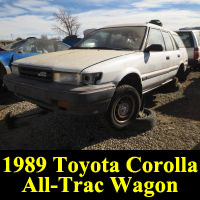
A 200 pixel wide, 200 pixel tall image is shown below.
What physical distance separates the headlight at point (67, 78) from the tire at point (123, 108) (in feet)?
1.98

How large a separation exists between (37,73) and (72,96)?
0.79 metres

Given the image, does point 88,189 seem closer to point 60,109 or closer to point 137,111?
point 60,109

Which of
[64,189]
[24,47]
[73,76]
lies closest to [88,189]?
[64,189]

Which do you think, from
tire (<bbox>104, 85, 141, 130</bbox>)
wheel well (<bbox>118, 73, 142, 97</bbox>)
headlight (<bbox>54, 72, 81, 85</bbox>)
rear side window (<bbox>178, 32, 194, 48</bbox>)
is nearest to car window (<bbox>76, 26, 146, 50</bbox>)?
wheel well (<bbox>118, 73, 142, 97</bbox>)

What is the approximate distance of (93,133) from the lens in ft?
11.4

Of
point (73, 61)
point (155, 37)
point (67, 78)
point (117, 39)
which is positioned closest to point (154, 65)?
point (155, 37)

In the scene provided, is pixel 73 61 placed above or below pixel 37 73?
above

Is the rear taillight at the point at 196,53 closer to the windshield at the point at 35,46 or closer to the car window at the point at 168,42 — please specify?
the car window at the point at 168,42

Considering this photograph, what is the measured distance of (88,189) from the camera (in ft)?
7.54

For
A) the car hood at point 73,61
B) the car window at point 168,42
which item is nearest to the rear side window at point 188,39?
the car window at point 168,42

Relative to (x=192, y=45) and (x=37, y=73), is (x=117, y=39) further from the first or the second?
(x=192, y=45)

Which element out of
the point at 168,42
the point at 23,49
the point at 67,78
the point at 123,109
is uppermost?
the point at 168,42

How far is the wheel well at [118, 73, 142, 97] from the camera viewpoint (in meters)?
3.33

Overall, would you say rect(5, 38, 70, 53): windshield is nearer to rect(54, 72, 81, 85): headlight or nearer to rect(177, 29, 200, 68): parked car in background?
rect(54, 72, 81, 85): headlight
